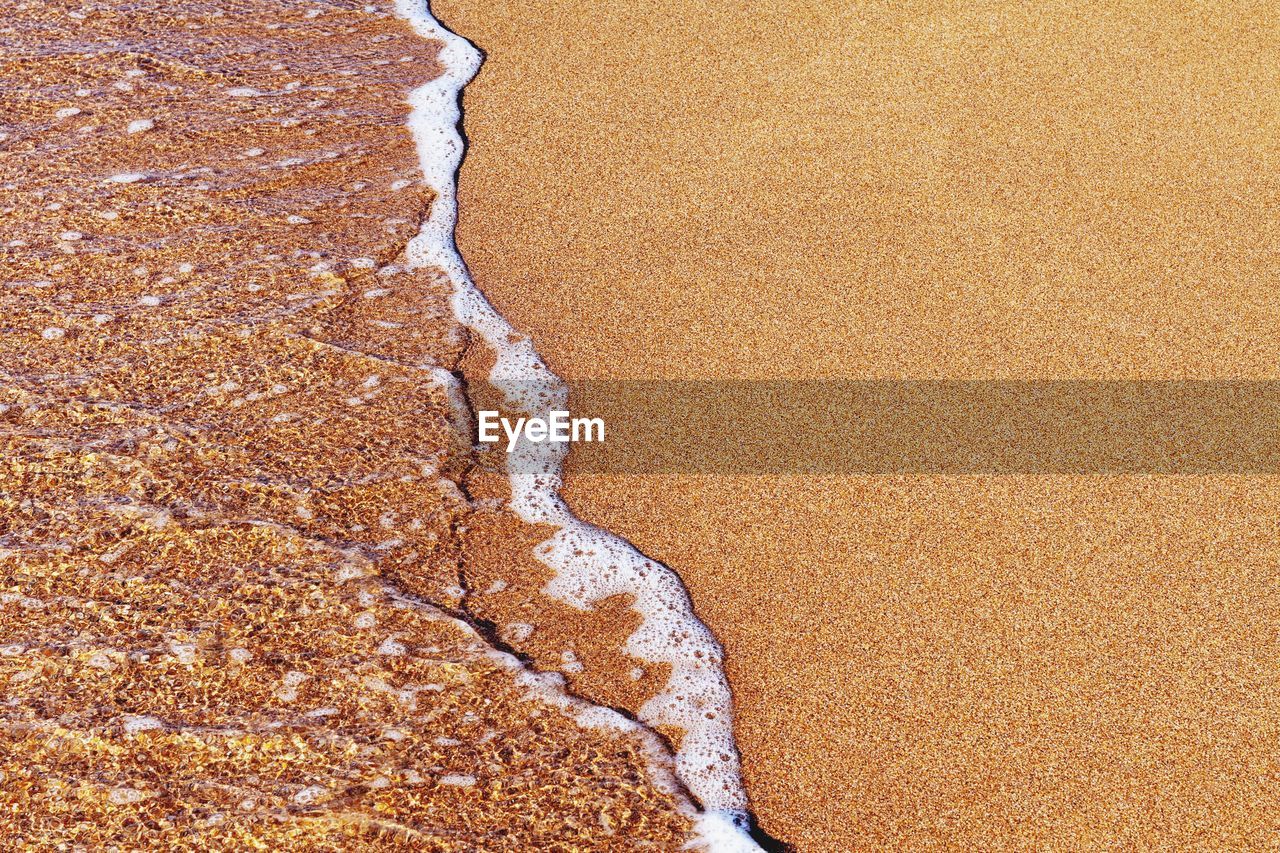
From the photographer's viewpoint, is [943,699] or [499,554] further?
[499,554]

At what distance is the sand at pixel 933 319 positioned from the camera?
2332mm

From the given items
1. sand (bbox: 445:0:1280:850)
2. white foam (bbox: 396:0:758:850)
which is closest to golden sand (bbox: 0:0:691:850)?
white foam (bbox: 396:0:758:850)

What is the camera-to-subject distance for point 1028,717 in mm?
2375

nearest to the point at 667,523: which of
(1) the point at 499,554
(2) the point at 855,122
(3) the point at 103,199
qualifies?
(1) the point at 499,554

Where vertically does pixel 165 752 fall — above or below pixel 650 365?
below

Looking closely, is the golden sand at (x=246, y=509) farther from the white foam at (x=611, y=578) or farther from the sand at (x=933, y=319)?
the sand at (x=933, y=319)

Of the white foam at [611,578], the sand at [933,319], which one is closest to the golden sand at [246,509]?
the white foam at [611,578]

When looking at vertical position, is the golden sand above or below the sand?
below

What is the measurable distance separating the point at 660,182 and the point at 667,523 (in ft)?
4.49

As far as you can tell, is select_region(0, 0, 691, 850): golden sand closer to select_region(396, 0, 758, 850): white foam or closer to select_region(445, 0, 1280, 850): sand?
select_region(396, 0, 758, 850): white foam

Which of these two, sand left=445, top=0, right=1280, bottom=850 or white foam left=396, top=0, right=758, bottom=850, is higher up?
sand left=445, top=0, right=1280, bottom=850

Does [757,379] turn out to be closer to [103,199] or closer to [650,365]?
[650,365]

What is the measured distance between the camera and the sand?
7.65 ft

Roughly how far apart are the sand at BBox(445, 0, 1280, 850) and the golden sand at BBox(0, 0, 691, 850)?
0.37 m
